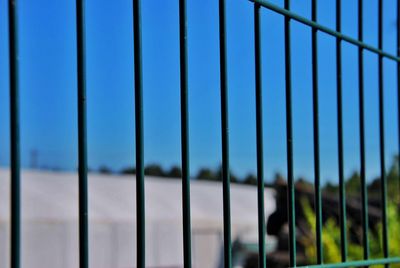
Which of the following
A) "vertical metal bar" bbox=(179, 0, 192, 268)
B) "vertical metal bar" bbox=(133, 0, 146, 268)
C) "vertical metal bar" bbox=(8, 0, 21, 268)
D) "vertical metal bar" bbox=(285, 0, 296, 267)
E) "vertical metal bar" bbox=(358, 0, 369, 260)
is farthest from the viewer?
"vertical metal bar" bbox=(358, 0, 369, 260)

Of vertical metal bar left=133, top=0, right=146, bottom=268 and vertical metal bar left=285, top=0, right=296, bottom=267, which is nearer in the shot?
vertical metal bar left=133, top=0, right=146, bottom=268

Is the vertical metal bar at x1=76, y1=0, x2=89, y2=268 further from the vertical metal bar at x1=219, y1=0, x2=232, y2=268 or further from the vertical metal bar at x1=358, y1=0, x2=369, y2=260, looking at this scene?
the vertical metal bar at x1=358, y1=0, x2=369, y2=260

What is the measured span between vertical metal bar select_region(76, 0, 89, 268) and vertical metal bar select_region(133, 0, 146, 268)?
168 millimetres

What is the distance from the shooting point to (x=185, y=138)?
1893 mm

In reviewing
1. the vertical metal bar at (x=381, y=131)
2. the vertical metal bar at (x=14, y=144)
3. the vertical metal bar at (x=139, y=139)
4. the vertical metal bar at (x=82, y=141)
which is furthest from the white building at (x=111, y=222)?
the vertical metal bar at (x=14, y=144)

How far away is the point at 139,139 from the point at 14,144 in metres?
0.38

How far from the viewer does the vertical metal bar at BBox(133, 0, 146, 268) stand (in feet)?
5.70

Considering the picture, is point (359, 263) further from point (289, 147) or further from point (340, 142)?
point (289, 147)

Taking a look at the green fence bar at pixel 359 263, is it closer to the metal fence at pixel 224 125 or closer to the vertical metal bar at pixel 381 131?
the metal fence at pixel 224 125

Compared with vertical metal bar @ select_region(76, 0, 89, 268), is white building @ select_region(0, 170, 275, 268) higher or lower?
lower

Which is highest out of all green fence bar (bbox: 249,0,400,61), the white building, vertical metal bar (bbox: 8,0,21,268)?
green fence bar (bbox: 249,0,400,61)

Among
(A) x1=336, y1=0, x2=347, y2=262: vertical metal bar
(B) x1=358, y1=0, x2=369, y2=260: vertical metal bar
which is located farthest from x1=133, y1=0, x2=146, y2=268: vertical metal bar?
(B) x1=358, y1=0, x2=369, y2=260: vertical metal bar

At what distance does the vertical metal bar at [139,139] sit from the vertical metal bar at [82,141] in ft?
0.55

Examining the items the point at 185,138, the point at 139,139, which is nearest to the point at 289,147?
the point at 185,138
